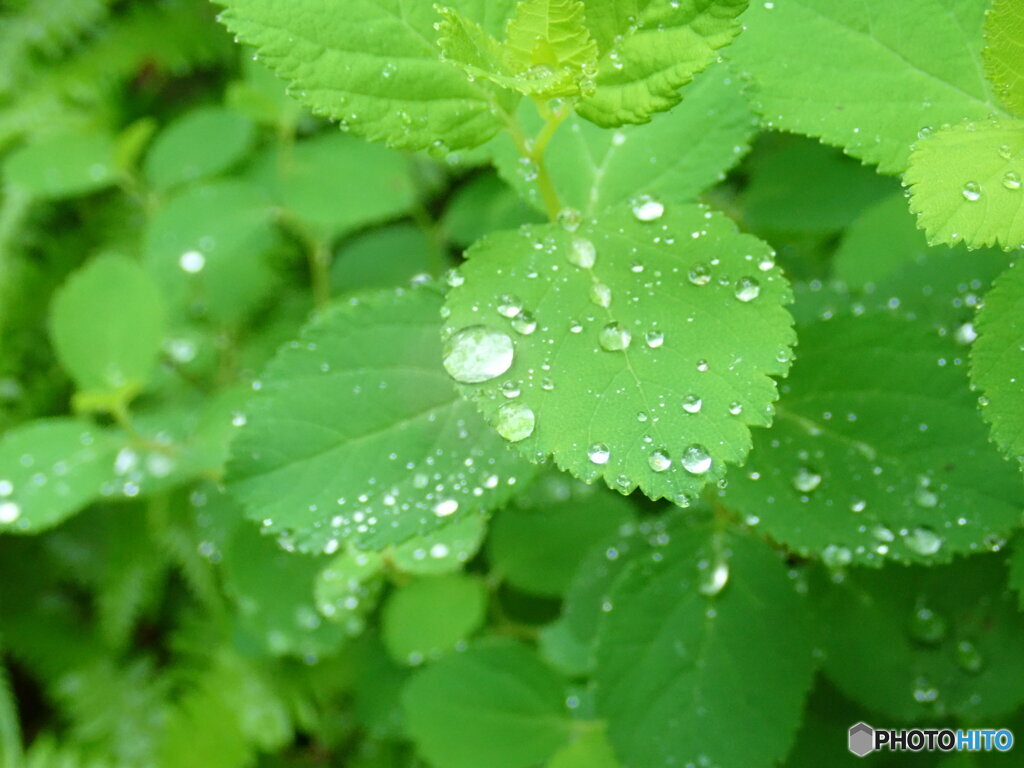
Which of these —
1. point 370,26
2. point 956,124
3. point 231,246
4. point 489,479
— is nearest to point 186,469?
point 231,246

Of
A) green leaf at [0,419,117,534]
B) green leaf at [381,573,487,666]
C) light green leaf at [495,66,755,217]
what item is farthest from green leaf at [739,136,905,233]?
green leaf at [0,419,117,534]

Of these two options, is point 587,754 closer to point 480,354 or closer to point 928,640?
point 928,640

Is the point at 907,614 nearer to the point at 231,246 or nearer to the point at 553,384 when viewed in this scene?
the point at 553,384

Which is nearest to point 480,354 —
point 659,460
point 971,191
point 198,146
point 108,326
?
point 659,460

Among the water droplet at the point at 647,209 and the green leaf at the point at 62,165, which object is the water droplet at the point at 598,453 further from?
the green leaf at the point at 62,165

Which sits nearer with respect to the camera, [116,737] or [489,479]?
[489,479]

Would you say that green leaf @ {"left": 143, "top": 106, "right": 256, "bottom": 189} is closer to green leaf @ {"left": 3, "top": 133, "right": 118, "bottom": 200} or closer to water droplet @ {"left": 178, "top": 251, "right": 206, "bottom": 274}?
green leaf @ {"left": 3, "top": 133, "right": 118, "bottom": 200}

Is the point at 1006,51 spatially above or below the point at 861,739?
above

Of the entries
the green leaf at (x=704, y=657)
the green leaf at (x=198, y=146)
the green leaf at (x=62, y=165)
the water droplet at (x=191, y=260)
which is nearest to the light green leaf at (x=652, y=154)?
the green leaf at (x=704, y=657)
